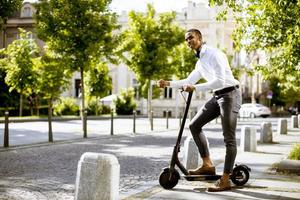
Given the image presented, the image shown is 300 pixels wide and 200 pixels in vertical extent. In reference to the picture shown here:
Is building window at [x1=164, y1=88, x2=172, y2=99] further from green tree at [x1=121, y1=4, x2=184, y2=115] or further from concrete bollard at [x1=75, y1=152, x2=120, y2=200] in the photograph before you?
concrete bollard at [x1=75, y1=152, x2=120, y2=200]

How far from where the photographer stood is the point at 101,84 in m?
38.4

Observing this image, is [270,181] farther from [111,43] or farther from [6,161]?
[111,43]

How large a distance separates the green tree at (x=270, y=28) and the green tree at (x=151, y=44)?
13267mm

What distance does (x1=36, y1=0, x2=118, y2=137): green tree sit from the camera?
1825 cm

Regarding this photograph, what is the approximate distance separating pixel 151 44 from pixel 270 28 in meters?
16.1

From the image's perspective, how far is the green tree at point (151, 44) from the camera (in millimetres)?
26359

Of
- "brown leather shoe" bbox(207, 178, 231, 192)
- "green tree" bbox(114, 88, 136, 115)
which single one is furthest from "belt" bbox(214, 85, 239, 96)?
"green tree" bbox(114, 88, 136, 115)

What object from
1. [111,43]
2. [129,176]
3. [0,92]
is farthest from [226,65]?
[0,92]

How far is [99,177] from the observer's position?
15.3ft

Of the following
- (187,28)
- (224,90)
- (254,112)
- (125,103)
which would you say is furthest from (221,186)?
(187,28)

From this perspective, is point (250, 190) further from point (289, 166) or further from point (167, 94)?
point (167, 94)

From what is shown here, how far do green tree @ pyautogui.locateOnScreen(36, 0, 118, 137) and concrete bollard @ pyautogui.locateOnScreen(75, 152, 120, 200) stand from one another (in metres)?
13.5

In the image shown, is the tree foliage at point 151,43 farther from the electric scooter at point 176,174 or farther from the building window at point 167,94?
the building window at point 167,94

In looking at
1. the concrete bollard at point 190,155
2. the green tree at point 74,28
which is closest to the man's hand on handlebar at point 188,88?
the concrete bollard at point 190,155
